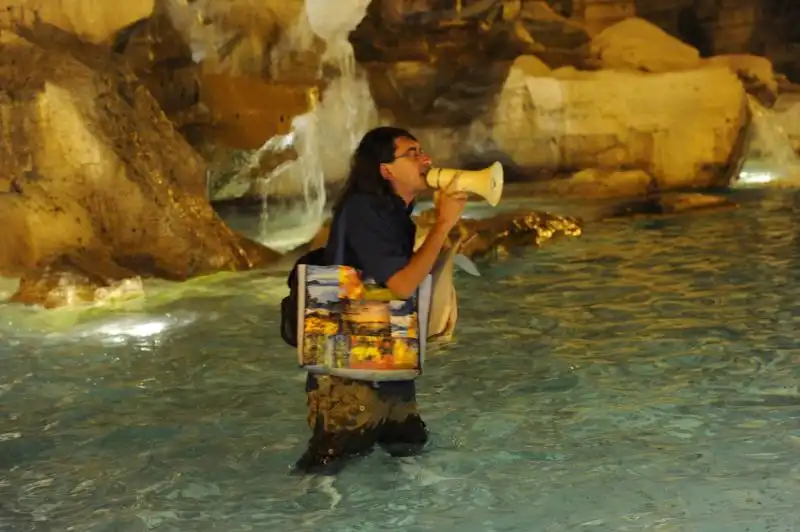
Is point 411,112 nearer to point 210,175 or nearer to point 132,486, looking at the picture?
point 210,175

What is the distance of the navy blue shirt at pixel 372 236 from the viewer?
3.57m

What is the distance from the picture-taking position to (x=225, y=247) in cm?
943

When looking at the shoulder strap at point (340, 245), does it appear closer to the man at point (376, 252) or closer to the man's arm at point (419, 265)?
the man at point (376, 252)

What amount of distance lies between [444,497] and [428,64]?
534 inches

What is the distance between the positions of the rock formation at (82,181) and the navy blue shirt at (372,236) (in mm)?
4895

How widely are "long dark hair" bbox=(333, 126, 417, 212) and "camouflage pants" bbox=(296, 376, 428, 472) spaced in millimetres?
720

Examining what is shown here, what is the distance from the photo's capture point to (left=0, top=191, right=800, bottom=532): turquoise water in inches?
143

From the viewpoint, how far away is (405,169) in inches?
146

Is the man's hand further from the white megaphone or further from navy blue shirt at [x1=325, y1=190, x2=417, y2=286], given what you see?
navy blue shirt at [x1=325, y1=190, x2=417, y2=286]

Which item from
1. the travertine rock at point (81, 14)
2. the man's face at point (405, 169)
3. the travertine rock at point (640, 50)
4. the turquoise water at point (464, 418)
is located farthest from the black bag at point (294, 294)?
the travertine rock at point (640, 50)

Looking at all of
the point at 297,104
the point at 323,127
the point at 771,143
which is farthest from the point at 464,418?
the point at 771,143

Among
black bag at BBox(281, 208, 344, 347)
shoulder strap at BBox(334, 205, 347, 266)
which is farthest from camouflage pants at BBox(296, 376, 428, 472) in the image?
shoulder strap at BBox(334, 205, 347, 266)

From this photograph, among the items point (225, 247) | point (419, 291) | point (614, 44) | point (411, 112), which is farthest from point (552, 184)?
point (419, 291)

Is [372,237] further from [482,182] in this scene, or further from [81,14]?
[81,14]
